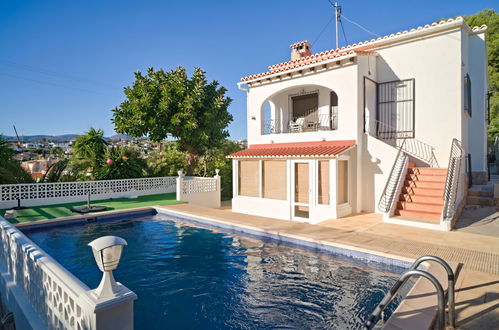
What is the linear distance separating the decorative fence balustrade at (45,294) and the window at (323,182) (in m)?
10.8

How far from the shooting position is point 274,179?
50.1ft

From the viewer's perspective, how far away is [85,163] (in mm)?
19859

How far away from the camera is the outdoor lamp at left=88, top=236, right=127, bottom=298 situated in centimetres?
300

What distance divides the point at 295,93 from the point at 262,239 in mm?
10803

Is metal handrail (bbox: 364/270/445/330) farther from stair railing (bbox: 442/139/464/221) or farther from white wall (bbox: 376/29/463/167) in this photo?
white wall (bbox: 376/29/463/167)

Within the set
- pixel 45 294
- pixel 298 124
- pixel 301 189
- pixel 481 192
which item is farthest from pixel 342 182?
pixel 45 294

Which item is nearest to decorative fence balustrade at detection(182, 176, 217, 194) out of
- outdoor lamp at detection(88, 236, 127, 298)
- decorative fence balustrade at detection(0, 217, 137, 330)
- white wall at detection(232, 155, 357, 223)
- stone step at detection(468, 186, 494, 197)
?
white wall at detection(232, 155, 357, 223)

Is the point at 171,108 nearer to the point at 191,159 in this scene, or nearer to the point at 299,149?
the point at 191,159

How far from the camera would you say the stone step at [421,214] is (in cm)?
1078

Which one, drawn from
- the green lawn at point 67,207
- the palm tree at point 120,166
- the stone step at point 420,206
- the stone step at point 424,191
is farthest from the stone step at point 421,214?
the palm tree at point 120,166

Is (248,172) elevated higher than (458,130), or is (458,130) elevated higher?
(458,130)

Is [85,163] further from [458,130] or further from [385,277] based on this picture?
[458,130]

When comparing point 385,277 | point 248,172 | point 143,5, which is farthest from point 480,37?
point 143,5

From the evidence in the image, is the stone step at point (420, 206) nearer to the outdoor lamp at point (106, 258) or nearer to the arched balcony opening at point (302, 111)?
the arched balcony opening at point (302, 111)
